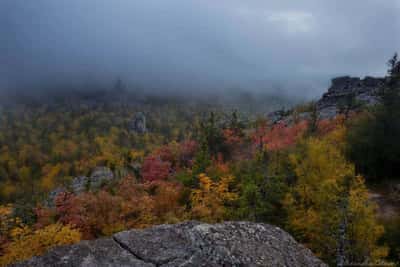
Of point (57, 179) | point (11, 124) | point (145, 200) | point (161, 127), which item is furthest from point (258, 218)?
point (11, 124)

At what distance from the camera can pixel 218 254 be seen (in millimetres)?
9172

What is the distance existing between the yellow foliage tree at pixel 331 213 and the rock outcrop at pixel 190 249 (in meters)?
5.91

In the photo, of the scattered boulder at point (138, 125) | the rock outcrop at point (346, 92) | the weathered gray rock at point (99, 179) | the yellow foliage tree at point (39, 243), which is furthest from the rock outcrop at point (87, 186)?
the scattered boulder at point (138, 125)

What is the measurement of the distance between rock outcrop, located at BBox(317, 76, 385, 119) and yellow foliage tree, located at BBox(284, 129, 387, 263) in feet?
154

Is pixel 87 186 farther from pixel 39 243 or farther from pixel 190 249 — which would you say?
pixel 190 249

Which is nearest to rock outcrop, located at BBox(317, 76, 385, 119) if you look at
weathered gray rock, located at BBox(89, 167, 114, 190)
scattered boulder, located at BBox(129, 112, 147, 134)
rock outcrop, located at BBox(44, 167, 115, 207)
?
weathered gray rock, located at BBox(89, 167, 114, 190)

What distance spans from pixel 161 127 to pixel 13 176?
87.5 meters

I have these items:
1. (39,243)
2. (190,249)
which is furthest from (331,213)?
(39,243)

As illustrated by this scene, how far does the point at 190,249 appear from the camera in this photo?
9.62 metres

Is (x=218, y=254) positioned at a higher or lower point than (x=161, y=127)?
higher

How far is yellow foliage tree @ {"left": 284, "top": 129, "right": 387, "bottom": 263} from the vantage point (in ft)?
54.1

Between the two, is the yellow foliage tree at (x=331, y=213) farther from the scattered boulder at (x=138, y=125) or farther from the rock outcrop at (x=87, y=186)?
the scattered boulder at (x=138, y=125)

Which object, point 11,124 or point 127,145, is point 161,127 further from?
point 11,124

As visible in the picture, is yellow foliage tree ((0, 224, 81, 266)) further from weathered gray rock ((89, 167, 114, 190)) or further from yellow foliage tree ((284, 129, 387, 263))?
weathered gray rock ((89, 167, 114, 190))
